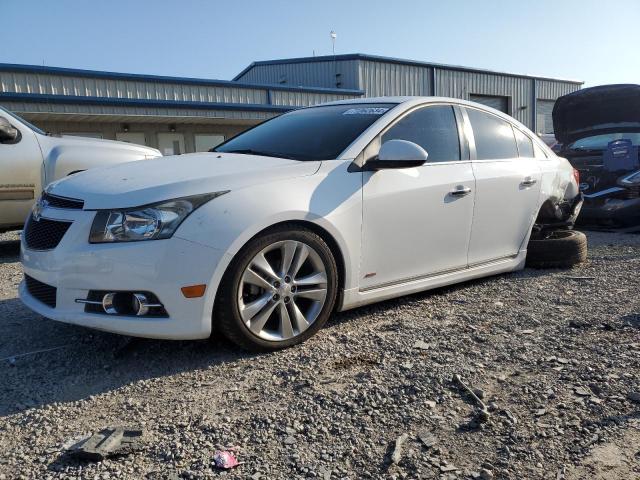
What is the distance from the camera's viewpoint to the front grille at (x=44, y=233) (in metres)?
3.03

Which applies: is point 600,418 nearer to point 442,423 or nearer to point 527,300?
point 442,423

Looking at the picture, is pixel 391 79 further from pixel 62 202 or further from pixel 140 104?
pixel 62 202

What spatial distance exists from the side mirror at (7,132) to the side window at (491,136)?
5039mm

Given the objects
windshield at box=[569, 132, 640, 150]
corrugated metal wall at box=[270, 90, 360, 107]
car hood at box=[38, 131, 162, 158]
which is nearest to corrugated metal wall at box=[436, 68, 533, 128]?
corrugated metal wall at box=[270, 90, 360, 107]

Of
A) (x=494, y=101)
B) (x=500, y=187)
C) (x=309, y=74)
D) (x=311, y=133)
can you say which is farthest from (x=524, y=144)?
(x=494, y=101)

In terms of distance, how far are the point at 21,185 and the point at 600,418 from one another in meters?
6.19

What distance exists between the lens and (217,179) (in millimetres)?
3053

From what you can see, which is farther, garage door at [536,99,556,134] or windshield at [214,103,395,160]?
garage door at [536,99,556,134]

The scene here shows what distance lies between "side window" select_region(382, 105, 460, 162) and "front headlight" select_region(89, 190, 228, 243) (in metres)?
1.58

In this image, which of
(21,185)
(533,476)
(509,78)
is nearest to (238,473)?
(533,476)

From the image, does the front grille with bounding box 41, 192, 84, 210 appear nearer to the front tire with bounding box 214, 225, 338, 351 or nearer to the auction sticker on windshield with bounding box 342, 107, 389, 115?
the front tire with bounding box 214, 225, 338, 351

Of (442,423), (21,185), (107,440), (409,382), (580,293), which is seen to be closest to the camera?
(107,440)

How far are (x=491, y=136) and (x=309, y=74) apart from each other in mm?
23103

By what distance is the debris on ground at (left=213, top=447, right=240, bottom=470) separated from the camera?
2.08m
